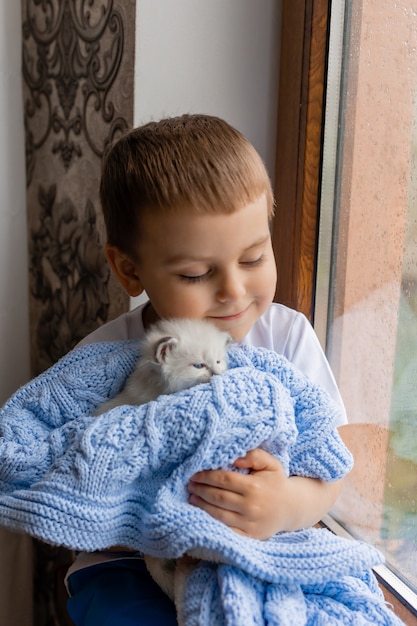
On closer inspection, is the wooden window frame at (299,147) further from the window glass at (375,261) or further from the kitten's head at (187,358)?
the kitten's head at (187,358)

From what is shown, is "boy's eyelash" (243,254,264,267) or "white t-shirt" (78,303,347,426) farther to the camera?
"white t-shirt" (78,303,347,426)

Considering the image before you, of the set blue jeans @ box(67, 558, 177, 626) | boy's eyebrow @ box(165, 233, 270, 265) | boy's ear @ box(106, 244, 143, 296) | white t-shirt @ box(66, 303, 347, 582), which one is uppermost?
boy's eyebrow @ box(165, 233, 270, 265)

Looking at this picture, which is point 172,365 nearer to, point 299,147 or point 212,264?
point 212,264

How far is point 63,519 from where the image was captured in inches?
32.1

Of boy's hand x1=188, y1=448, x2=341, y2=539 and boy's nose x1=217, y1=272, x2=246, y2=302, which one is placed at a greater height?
boy's nose x1=217, y1=272, x2=246, y2=302

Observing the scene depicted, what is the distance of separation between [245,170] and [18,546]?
3.93ft

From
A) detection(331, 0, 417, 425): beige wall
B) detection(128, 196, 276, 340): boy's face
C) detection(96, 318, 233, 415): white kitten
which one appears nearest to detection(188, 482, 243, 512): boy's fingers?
detection(96, 318, 233, 415): white kitten

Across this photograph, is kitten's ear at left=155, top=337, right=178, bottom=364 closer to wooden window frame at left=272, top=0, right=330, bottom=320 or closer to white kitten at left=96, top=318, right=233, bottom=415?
white kitten at left=96, top=318, right=233, bottom=415

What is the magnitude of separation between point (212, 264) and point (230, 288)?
0.15 ft

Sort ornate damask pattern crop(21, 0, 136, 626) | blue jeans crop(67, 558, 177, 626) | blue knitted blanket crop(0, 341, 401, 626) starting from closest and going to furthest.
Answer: blue knitted blanket crop(0, 341, 401, 626), blue jeans crop(67, 558, 177, 626), ornate damask pattern crop(21, 0, 136, 626)

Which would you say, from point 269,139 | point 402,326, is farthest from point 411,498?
point 269,139

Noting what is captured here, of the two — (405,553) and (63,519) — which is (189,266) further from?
(405,553)

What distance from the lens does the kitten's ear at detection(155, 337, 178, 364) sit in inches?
35.2

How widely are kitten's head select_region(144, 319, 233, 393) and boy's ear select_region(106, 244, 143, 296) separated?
0.81 ft
